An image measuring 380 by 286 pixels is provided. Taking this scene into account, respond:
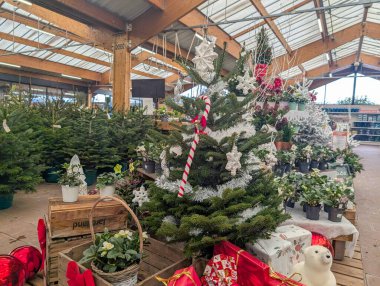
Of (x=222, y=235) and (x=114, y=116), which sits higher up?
(x=114, y=116)

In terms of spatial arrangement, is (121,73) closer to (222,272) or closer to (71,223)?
(71,223)

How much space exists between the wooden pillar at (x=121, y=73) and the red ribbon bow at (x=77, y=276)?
4.91 meters

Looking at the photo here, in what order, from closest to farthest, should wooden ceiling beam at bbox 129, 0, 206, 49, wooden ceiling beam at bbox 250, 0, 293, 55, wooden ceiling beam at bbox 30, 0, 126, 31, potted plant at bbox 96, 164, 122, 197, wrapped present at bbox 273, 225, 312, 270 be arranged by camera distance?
1. wrapped present at bbox 273, 225, 312, 270
2. potted plant at bbox 96, 164, 122, 197
3. wooden ceiling beam at bbox 30, 0, 126, 31
4. wooden ceiling beam at bbox 129, 0, 206, 49
5. wooden ceiling beam at bbox 250, 0, 293, 55

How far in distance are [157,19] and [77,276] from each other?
518 cm

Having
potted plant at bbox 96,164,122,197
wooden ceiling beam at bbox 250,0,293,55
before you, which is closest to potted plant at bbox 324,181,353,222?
potted plant at bbox 96,164,122,197

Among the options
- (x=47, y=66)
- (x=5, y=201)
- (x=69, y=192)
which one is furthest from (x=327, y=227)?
(x=47, y=66)

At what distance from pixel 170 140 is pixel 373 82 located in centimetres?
2022

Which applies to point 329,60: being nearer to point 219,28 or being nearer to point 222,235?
point 219,28

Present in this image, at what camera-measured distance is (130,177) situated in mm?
2707

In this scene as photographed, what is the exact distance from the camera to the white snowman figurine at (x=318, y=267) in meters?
1.35

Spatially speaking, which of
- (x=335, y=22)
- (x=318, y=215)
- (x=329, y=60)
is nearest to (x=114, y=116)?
(x=318, y=215)

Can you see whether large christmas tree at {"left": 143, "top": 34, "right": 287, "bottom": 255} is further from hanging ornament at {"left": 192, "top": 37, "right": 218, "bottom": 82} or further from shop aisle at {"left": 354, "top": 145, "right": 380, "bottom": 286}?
shop aisle at {"left": 354, "top": 145, "right": 380, "bottom": 286}

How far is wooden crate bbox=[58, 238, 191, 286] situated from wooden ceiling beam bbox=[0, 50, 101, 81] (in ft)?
34.9

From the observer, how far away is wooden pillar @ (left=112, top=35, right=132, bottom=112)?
6.04m
